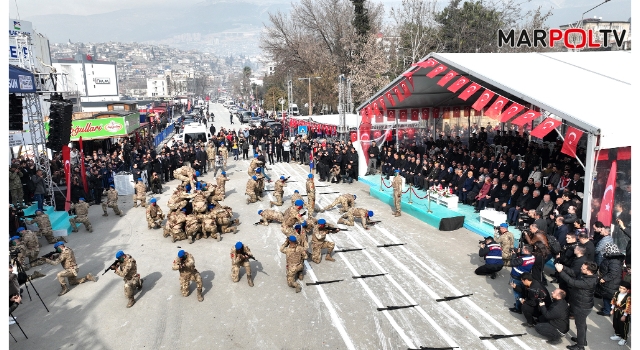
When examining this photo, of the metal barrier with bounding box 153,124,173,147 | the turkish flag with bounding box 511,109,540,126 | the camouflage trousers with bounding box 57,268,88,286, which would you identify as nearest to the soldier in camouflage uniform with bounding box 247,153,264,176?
the camouflage trousers with bounding box 57,268,88,286

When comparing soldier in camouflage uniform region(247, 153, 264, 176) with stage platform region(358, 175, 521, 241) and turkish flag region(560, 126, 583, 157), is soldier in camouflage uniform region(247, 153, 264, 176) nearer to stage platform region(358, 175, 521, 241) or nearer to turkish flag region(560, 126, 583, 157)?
stage platform region(358, 175, 521, 241)

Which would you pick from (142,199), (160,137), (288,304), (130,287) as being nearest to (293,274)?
(288,304)

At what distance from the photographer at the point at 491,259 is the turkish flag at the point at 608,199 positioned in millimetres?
2530

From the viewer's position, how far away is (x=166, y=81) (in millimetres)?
146875

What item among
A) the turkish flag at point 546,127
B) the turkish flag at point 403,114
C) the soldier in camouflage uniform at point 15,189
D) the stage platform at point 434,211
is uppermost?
the turkish flag at point 403,114

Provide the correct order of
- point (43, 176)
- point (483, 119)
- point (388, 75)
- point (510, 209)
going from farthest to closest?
1. point (388, 75)
2. point (483, 119)
3. point (43, 176)
4. point (510, 209)

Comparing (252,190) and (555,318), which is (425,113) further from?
(555,318)

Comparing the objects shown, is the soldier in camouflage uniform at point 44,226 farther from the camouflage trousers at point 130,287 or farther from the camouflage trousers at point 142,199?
the camouflage trousers at point 130,287

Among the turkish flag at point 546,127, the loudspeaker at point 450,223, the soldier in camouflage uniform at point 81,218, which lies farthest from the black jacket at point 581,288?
the soldier in camouflage uniform at point 81,218

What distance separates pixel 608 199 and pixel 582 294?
379 cm

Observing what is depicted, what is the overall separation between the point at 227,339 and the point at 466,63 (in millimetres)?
10975

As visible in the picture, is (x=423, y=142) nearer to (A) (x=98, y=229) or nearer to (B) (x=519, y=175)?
(B) (x=519, y=175)

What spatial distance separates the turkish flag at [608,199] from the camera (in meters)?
9.31
